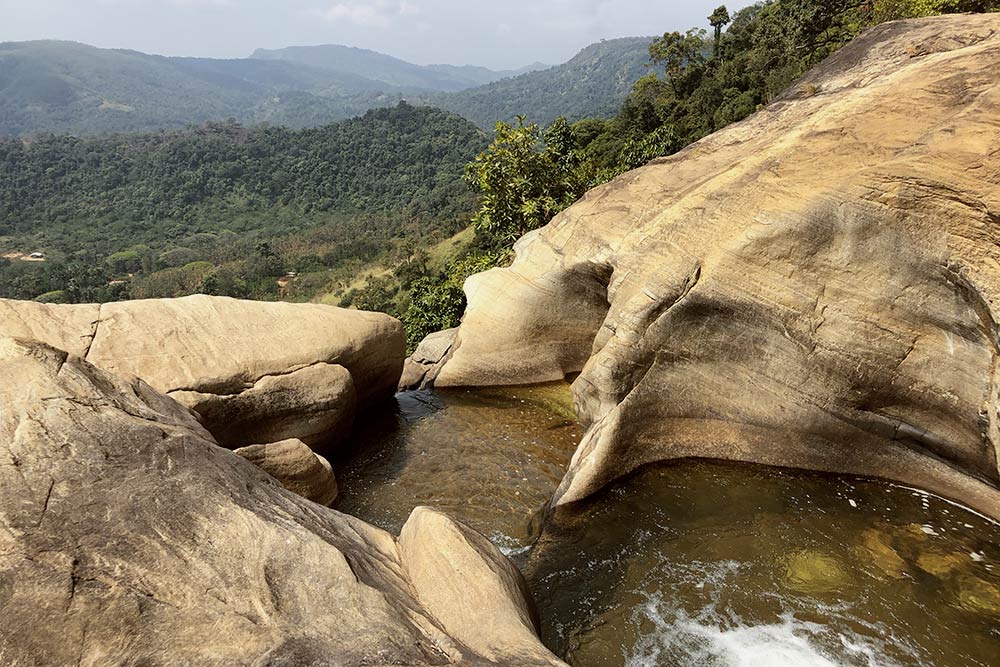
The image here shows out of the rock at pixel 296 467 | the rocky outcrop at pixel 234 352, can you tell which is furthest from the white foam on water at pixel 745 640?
the rocky outcrop at pixel 234 352

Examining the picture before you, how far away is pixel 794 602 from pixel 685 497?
2.22 meters

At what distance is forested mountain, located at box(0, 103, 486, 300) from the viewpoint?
77.3m

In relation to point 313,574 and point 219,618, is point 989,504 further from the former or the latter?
point 219,618

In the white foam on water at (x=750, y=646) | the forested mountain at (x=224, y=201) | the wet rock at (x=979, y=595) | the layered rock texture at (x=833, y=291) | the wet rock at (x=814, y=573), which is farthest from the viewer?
the forested mountain at (x=224, y=201)

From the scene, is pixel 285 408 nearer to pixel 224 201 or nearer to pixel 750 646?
pixel 750 646

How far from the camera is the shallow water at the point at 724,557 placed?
654 cm

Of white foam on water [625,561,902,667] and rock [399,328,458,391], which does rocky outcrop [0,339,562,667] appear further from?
rock [399,328,458,391]

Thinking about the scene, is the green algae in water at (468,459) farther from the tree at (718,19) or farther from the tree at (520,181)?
the tree at (718,19)

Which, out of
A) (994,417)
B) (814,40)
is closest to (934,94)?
(994,417)

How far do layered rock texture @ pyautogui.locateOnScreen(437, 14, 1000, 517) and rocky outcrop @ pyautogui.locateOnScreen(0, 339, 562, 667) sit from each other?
3.93 metres

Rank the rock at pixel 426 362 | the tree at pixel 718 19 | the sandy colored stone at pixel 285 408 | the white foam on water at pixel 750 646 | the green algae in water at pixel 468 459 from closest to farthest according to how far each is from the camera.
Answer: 1. the white foam on water at pixel 750 646
2. the green algae in water at pixel 468 459
3. the sandy colored stone at pixel 285 408
4. the rock at pixel 426 362
5. the tree at pixel 718 19

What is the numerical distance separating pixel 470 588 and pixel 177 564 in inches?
104

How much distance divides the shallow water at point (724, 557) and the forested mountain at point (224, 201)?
60.7 m

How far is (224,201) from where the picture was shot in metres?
119
